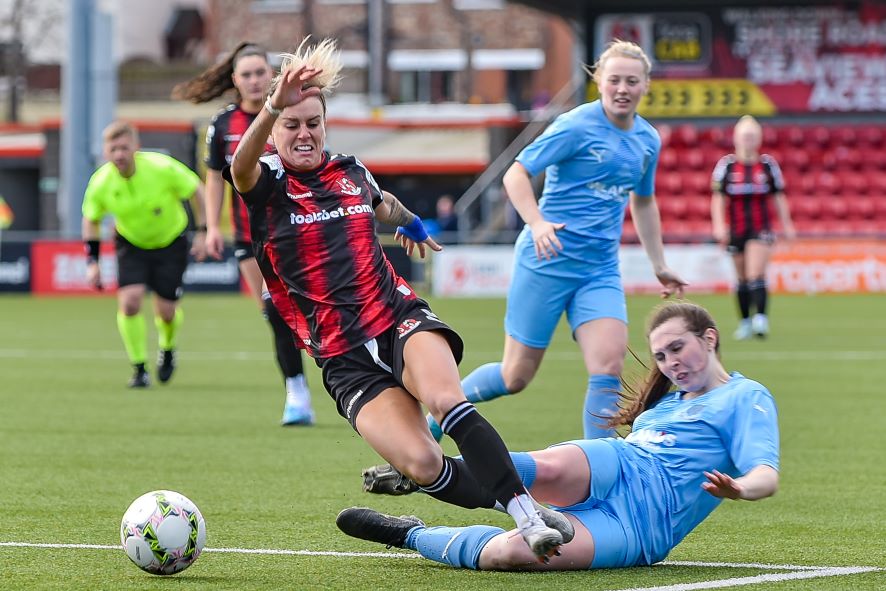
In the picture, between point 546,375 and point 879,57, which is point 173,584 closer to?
point 546,375

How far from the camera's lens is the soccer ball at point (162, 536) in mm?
5145

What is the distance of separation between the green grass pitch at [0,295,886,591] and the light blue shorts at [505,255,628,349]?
106cm

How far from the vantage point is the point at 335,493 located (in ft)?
23.7

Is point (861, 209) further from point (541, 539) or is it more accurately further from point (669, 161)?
point (541, 539)

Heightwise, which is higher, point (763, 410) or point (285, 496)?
point (763, 410)

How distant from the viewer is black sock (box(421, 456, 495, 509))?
17.4ft

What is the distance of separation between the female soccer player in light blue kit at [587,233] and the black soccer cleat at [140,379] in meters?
5.28

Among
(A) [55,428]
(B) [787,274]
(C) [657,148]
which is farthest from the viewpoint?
(B) [787,274]

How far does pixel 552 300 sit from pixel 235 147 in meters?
3.03

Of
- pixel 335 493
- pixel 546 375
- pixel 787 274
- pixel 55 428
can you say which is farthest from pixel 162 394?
pixel 787 274

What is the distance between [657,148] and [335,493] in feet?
7.96

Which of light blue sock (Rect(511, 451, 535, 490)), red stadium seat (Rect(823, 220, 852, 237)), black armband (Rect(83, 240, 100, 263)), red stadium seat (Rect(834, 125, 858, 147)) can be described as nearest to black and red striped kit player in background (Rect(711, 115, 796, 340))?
black armband (Rect(83, 240, 100, 263))

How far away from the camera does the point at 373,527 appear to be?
18.0 ft

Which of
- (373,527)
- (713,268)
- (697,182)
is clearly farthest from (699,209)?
(373,527)
